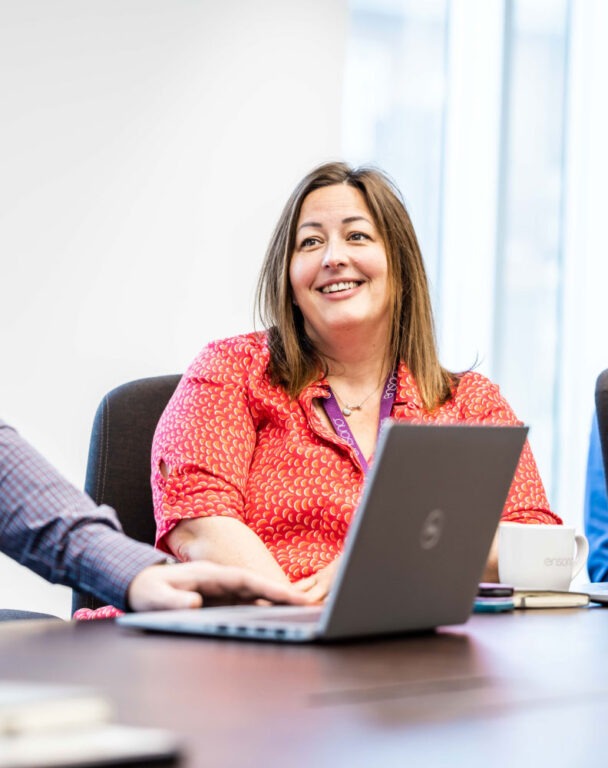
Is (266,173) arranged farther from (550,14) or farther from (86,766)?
(86,766)

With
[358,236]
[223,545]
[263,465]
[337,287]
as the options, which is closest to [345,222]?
[358,236]

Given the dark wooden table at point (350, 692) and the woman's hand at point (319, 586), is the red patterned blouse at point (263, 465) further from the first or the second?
the dark wooden table at point (350, 692)

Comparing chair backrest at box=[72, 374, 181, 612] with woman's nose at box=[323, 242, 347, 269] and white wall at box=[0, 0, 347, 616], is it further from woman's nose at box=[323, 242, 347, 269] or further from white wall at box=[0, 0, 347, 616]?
white wall at box=[0, 0, 347, 616]

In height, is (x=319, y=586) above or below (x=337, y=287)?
below

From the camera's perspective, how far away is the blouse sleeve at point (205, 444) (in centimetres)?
187

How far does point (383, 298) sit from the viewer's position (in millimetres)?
2189

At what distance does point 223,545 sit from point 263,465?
0.76ft

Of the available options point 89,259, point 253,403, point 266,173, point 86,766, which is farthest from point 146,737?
point 266,173

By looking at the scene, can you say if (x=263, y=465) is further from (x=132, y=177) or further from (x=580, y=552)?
(x=132, y=177)

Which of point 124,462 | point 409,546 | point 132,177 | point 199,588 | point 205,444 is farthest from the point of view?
point 132,177

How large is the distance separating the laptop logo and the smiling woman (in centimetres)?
71

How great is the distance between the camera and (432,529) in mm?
1064

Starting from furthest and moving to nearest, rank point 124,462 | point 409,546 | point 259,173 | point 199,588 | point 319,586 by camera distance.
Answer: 1. point 259,173
2. point 124,462
3. point 319,586
4. point 199,588
5. point 409,546

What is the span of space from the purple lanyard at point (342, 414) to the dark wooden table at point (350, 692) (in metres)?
0.88
